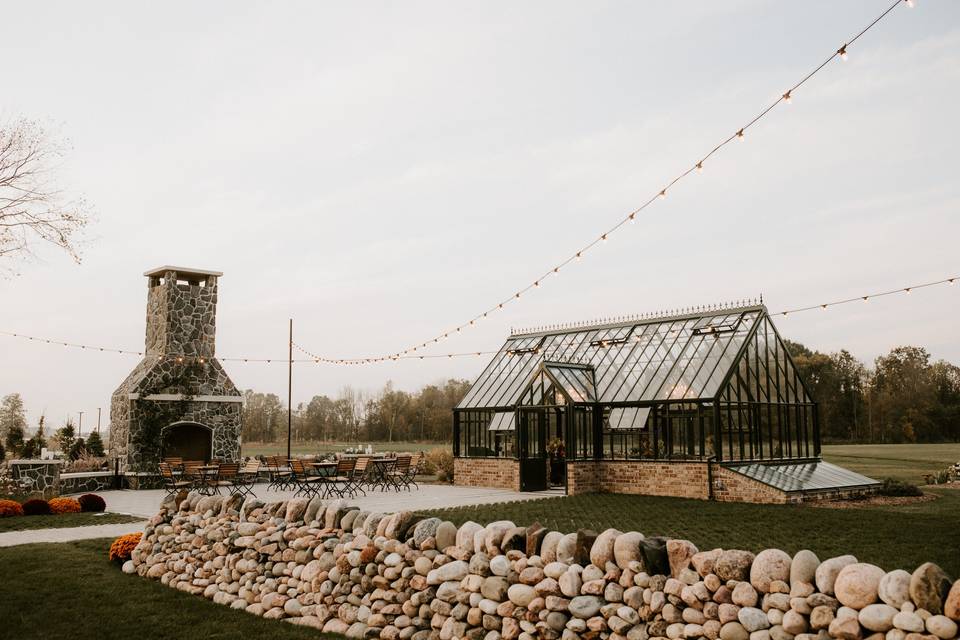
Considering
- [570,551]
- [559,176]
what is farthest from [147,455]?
[570,551]

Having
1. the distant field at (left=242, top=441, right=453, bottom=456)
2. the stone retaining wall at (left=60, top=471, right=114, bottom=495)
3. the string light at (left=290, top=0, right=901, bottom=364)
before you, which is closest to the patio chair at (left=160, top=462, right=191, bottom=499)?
the stone retaining wall at (left=60, top=471, right=114, bottom=495)

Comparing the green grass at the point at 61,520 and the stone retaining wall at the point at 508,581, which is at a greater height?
the stone retaining wall at the point at 508,581

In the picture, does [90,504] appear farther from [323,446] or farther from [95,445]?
[323,446]

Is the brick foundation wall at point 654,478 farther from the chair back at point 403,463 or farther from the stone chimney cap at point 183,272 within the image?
the stone chimney cap at point 183,272

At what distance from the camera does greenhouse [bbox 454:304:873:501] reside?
15.5 m

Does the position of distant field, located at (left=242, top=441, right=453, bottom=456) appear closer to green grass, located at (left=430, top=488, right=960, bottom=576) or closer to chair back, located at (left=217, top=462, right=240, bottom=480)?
chair back, located at (left=217, top=462, right=240, bottom=480)

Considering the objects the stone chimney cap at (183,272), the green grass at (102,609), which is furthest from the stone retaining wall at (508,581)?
the stone chimney cap at (183,272)

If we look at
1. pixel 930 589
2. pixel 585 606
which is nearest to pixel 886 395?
pixel 585 606

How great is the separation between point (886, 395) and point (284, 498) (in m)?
39.5

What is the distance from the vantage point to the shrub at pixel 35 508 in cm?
1252

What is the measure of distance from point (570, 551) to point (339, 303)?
20804 mm

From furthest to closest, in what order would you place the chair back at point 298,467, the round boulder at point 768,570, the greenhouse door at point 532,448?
the greenhouse door at point 532,448
the chair back at point 298,467
the round boulder at point 768,570

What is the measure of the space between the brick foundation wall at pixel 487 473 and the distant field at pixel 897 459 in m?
11.9

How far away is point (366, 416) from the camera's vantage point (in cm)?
5234
